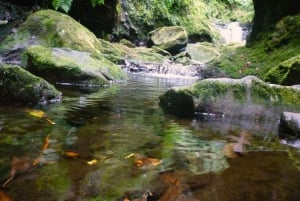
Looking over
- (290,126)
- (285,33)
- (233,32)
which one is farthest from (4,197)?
(233,32)

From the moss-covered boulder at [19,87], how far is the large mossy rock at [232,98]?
1.56 m

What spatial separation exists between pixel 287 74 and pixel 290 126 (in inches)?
108

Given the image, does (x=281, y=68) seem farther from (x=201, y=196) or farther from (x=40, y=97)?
(x=201, y=196)

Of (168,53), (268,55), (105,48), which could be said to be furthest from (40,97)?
(168,53)

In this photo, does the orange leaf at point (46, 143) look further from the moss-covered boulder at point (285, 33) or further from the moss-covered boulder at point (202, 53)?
the moss-covered boulder at point (202, 53)

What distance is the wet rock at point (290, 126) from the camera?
3391 mm

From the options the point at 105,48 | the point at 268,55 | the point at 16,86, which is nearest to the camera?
the point at 16,86

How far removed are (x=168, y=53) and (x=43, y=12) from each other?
21.2 ft

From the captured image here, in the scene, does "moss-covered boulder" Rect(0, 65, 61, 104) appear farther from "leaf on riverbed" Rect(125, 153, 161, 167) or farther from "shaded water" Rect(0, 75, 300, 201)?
"leaf on riverbed" Rect(125, 153, 161, 167)

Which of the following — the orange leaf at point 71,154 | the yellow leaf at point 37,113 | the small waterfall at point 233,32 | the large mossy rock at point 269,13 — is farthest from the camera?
the small waterfall at point 233,32

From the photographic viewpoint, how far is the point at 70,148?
103 inches

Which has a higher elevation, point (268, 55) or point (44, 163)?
point (268, 55)

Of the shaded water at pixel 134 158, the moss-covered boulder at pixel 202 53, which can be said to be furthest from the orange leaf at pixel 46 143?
the moss-covered boulder at pixel 202 53

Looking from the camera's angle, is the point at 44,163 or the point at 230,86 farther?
the point at 230,86
